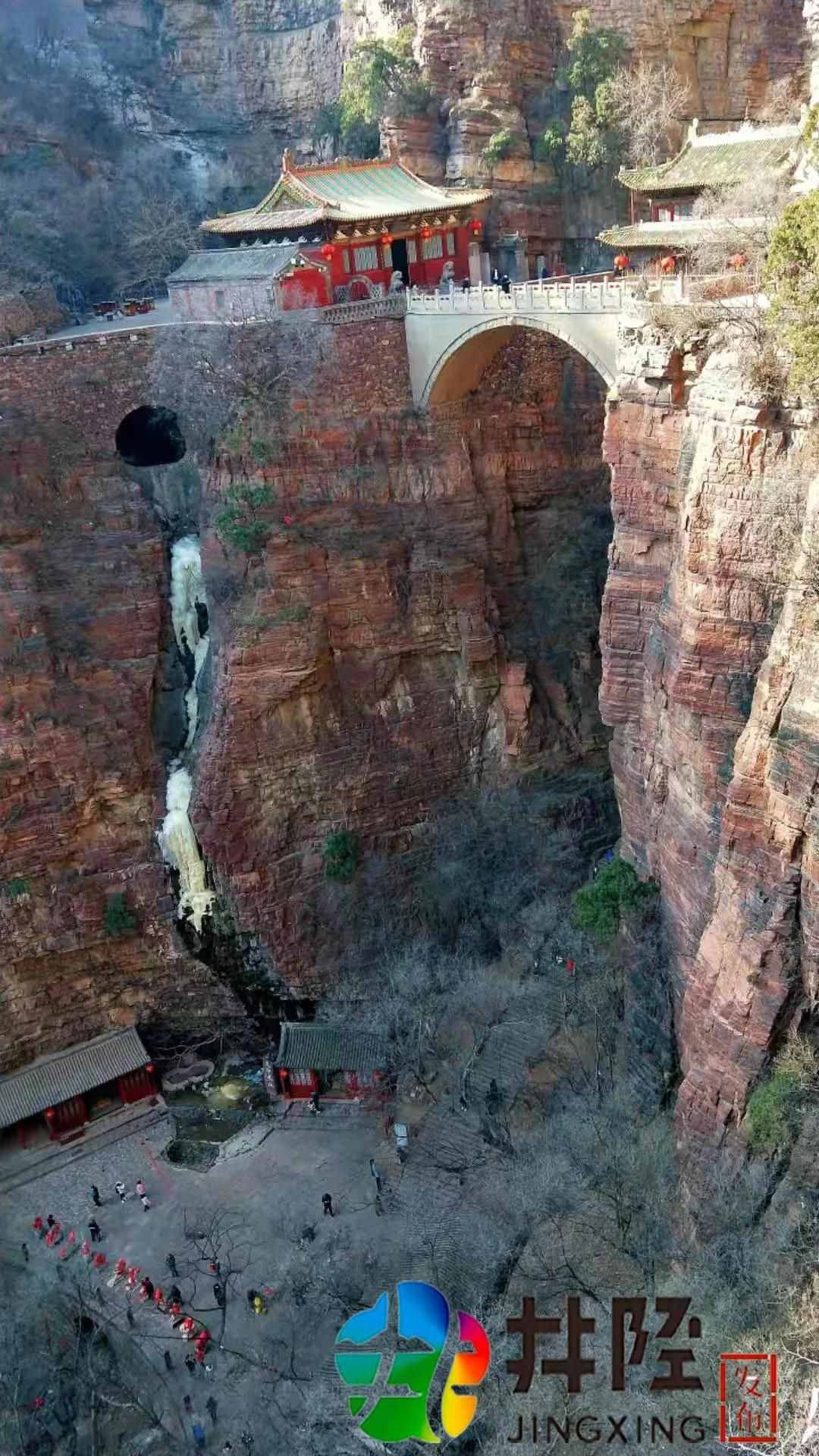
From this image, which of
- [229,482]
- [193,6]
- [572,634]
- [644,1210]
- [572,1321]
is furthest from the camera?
[193,6]

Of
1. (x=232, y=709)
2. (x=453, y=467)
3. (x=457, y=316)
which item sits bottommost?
(x=232, y=709)

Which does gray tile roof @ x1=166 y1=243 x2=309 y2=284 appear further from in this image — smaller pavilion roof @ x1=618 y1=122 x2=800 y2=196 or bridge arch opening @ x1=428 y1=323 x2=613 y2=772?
smaller pavilion roof @ x1=618 y1=122 x2=800 y2=196

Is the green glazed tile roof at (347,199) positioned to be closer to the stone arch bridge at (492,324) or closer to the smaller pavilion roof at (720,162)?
the stone arch bridge at (492,324)

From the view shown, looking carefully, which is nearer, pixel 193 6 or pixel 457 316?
pixel 457 316

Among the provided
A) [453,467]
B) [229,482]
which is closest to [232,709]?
[229,482]

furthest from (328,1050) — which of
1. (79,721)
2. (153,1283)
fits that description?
(79,721)

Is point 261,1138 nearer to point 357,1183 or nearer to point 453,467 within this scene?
point 357,1183

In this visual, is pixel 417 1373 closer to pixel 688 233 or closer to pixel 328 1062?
pixel 328 1062
